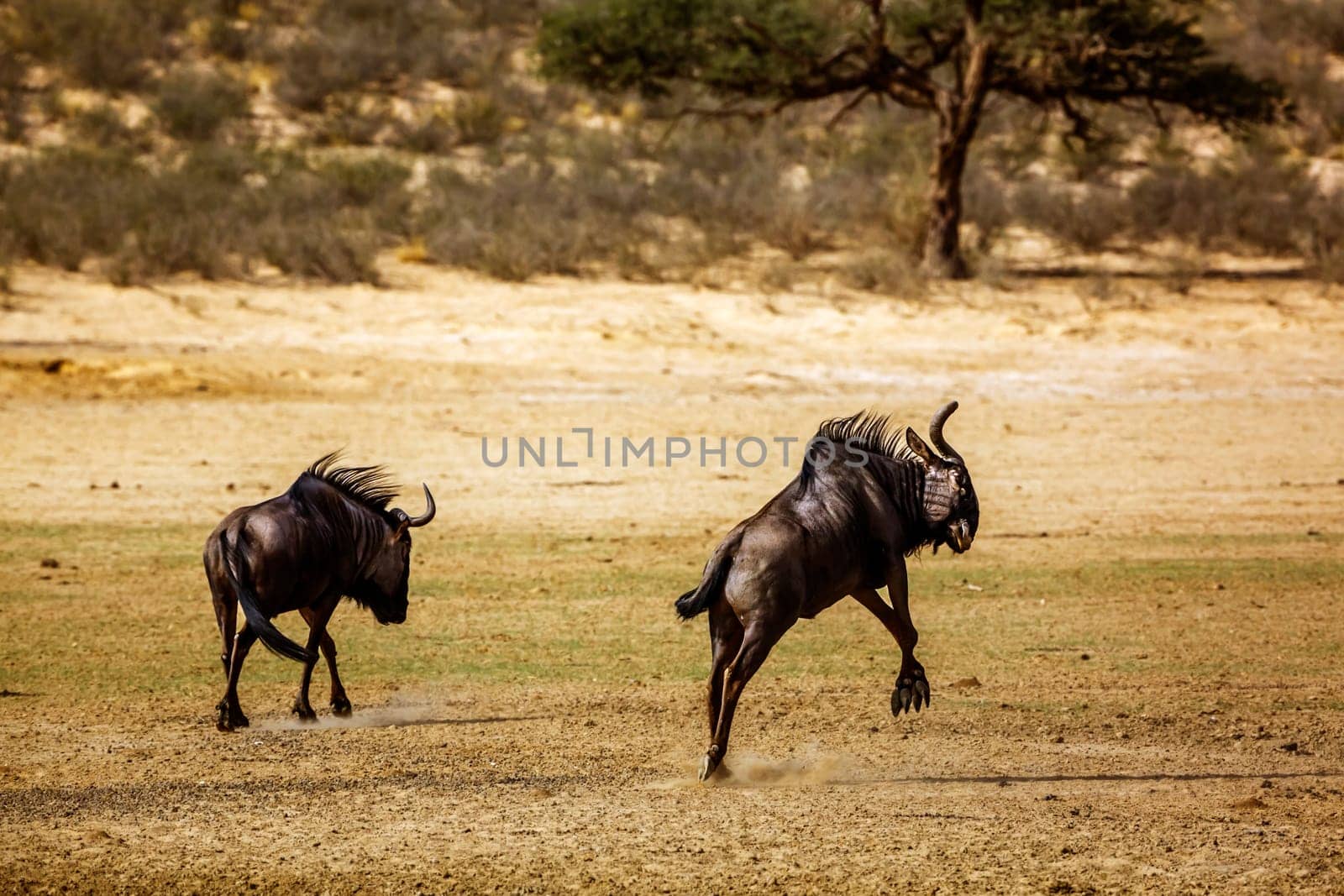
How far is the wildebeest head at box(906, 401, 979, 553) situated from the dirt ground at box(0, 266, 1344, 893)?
996mm

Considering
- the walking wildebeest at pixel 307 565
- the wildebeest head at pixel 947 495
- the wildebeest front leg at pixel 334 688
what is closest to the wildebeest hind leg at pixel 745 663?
the wildebeest head at pixel 947 495

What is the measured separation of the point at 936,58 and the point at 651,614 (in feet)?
55.8

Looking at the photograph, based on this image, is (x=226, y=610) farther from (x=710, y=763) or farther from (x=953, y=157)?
(x=953, y=157)

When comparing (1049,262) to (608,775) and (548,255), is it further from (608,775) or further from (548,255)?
(608,775)

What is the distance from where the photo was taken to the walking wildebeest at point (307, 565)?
7090mm

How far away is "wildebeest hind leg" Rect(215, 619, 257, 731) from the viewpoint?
7.11 metres

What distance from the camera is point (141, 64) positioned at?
34.5 metres

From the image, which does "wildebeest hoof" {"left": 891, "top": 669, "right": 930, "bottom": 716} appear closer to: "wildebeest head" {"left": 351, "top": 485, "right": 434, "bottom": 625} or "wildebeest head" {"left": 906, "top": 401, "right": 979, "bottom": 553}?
"wildebeest head" {"left": 906, "top": 401, "right": 979, "bottom": 553}

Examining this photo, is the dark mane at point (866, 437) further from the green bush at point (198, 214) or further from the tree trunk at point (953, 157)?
the tree trunk at point (953, 157)

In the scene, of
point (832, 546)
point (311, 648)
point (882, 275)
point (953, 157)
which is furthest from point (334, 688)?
point (953, 157)

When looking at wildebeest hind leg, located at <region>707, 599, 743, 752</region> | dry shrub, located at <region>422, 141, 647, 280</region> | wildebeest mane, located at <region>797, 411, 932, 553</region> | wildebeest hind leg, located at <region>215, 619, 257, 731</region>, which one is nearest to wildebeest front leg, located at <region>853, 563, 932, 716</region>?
wildebeest mane, located at <region>797, 411, 932, 553</region>

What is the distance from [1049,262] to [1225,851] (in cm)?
2039

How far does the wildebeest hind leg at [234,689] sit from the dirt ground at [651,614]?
0.12 m

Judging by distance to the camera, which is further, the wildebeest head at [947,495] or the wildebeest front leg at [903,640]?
the wildebeest head at [947,495]
